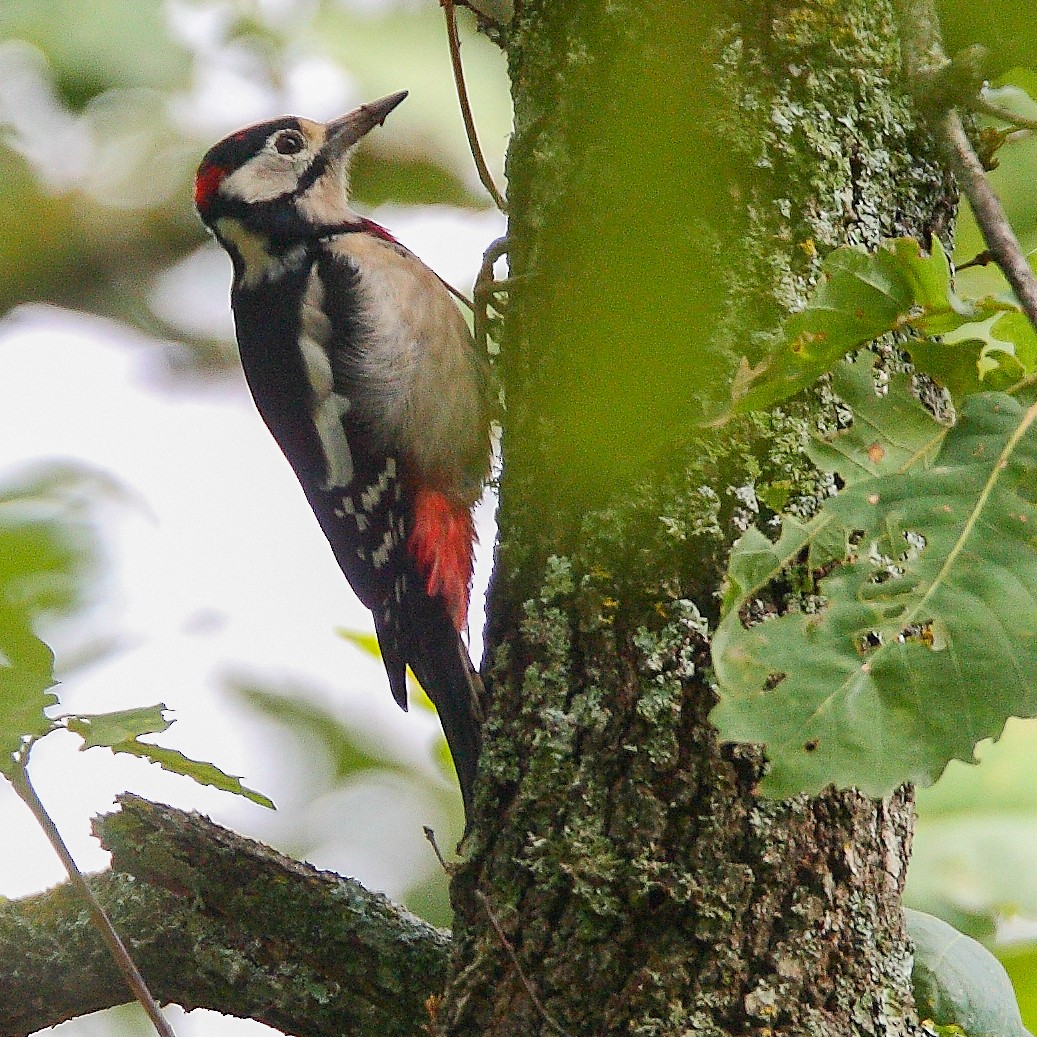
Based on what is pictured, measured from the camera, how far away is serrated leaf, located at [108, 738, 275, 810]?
1.39m

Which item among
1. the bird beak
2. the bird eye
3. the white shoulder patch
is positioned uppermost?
the bird beak

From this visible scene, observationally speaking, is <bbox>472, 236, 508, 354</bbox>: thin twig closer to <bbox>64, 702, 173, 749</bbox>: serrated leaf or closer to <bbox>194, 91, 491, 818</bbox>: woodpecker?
<bbox>194, 91, 491, 818</bbox>: woodpecker

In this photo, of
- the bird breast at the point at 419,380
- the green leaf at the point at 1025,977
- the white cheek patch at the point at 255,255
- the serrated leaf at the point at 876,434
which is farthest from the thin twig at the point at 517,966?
the white cheek patch at the point at 255,255

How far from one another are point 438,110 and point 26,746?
2642mm

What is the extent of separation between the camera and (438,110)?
3543 mm

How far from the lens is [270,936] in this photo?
164 centimetres

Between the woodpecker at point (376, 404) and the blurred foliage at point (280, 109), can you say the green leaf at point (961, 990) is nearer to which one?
the blurred foliage at point (280, 109)

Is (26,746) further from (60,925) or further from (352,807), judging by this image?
(352,807)

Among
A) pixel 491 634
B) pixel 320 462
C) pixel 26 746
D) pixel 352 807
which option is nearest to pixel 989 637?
pixel 491 634

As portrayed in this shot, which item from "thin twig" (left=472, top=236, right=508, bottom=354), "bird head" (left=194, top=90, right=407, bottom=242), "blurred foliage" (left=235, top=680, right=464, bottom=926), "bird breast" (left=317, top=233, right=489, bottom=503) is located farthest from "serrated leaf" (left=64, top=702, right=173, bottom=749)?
"blurred foliage" (left=235, top=680, right=464, bottom=926)

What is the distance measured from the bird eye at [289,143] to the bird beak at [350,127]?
59mm

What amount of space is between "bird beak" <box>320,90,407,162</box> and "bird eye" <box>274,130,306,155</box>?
0.20 ft

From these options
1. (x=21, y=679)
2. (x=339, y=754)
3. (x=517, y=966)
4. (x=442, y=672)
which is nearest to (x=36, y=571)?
(x=21, y=679)

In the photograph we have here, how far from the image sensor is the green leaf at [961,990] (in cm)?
144
